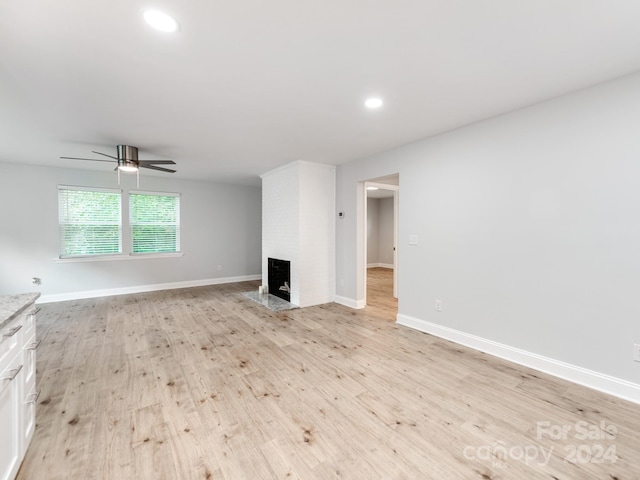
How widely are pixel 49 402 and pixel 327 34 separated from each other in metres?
3.35

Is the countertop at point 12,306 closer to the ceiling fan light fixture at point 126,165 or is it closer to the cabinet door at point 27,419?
the cabinet door at point 27,419

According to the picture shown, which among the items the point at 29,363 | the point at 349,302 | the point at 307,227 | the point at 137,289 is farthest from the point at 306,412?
the point at 137,289

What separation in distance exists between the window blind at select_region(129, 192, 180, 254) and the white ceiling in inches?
105

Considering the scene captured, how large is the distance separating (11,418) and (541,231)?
3.98 m

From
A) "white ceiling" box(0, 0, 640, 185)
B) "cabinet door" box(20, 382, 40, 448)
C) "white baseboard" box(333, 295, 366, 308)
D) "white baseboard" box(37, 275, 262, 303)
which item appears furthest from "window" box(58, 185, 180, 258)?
"cabinet door" box(20, 382, 40, 448)

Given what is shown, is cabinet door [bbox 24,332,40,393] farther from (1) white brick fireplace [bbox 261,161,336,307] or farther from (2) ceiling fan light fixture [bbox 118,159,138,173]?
(1) white brick fireplace [bbox 261,161,336,307]

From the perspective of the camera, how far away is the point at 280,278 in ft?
17.5

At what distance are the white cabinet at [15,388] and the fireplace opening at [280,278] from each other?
11.8ft

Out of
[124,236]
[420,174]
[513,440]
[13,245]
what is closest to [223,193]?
[124,236]

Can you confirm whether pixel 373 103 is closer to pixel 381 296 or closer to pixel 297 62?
pixel 297 62

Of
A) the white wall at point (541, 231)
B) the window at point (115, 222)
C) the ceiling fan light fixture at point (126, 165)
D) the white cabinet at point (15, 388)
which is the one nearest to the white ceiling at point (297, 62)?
the white wall at point (541, 231)

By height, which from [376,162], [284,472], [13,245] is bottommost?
[284,472]

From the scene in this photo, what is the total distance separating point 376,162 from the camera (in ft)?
14.2

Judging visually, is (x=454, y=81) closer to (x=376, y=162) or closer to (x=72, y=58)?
(x=376, y=162)
